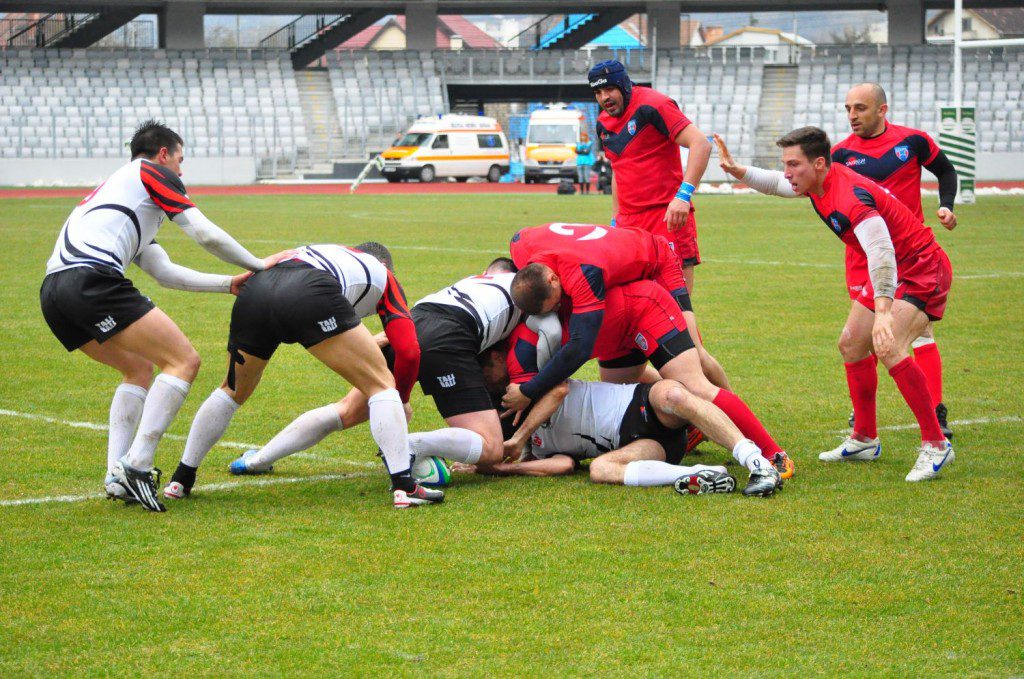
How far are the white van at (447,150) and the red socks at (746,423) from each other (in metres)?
45.3

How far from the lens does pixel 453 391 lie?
6.96 m

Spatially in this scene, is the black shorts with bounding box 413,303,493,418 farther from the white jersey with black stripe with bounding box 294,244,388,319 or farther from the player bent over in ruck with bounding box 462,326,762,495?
the white jersey with black stripe with bounding box 294,244,388,319

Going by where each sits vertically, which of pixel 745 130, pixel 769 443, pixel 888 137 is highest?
pixel 888 137

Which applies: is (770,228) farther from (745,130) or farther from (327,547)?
(745,130)

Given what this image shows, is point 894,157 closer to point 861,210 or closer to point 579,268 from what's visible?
point 861,210

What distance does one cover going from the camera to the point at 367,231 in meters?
25.2

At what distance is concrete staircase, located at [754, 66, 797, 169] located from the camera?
5441cm

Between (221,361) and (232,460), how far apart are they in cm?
363

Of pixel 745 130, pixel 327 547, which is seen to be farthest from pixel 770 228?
pixel 745 130

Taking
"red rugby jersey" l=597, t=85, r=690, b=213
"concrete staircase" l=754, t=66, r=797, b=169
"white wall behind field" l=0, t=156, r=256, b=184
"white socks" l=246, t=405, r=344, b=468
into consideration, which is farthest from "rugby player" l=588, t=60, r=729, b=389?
"concrete staircase" l=754, t=66, r=797, b=169

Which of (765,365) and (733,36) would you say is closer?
(765,365)

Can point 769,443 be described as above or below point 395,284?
below

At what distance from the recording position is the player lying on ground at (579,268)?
673 cm

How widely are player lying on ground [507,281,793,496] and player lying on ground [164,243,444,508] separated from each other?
719mm
